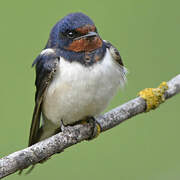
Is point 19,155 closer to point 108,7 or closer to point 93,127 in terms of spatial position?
point 93,127

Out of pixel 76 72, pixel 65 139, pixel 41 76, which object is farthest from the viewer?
pixel 41 76

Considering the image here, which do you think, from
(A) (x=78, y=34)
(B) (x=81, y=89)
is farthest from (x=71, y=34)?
(B) (x=81, y=89)

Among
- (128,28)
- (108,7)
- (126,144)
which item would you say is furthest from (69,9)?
(126,144)

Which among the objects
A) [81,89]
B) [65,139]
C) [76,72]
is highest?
[76,72]

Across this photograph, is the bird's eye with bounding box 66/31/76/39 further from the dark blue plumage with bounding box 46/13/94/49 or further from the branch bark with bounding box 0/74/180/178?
the branch bark with bounding box 0/74/180/178

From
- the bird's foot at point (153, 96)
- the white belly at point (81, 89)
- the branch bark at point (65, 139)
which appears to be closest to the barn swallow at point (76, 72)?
the white belly at point (81, 89)

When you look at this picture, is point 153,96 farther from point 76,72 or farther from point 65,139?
point 65,139

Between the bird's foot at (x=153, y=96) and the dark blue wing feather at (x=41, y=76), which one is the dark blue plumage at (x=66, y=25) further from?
the bird's foot at (x=153, y=96)

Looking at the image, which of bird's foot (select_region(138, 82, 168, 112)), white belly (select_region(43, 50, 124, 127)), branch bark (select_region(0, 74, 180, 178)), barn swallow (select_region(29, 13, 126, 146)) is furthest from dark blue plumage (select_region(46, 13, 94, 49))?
bird's foot (select_region(138, 82, 168, 112))
